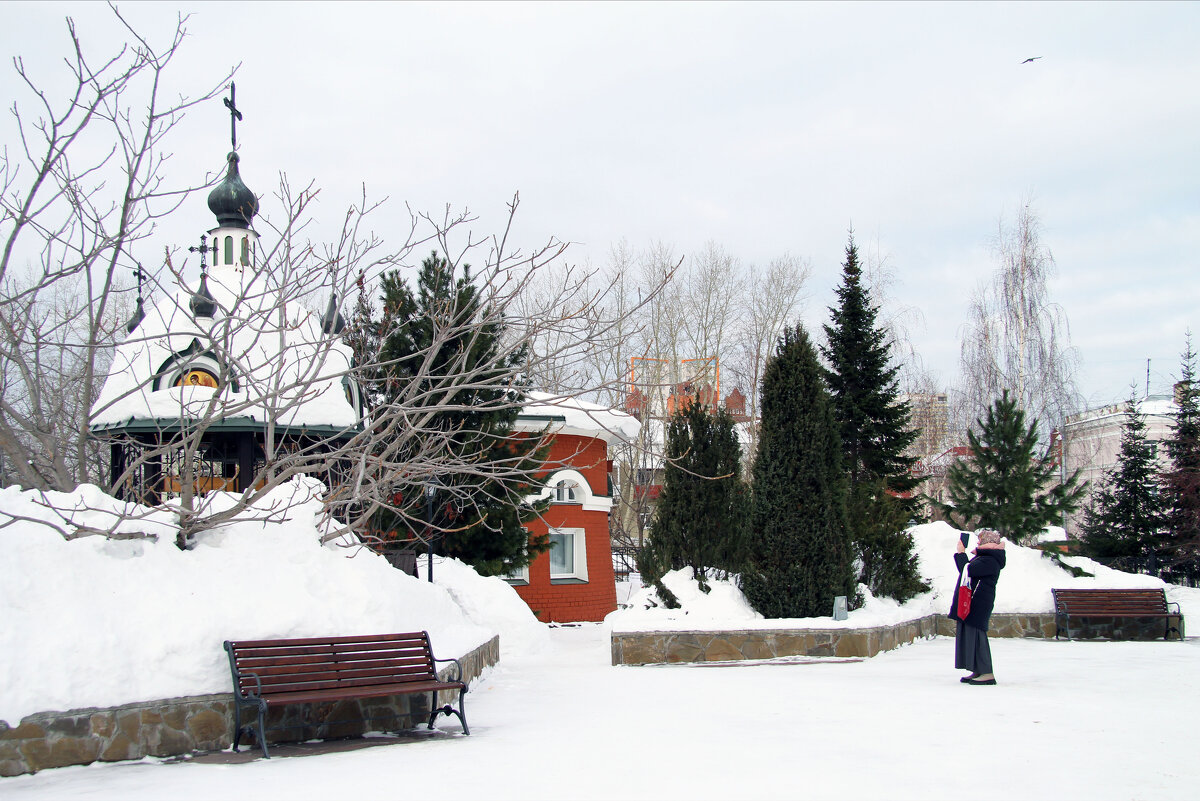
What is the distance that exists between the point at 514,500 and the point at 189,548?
27.9ft

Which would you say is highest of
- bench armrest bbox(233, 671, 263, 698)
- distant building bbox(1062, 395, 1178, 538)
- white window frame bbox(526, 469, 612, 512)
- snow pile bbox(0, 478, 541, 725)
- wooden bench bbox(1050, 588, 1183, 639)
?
distant building bbox(1062, 395, 1178, 538)

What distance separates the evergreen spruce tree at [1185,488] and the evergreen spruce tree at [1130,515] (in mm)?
354

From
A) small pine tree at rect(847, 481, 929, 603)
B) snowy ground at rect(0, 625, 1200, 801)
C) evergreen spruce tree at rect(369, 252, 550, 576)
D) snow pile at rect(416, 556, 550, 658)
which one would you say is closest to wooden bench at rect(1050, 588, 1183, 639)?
small pine tree at rect(847, 481, 929, 603)

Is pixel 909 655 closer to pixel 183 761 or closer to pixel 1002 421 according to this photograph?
pixel 1002 421

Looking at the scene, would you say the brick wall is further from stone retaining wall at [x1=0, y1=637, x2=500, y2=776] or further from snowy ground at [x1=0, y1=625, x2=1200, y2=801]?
stone retaining wall at [x1=0, y1=637, x2=500, y2=776]

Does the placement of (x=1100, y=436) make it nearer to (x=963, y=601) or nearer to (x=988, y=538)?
(x=988, y=538)

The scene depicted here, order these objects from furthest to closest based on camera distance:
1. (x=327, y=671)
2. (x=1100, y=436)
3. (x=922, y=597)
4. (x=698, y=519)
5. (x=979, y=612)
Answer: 1. (x=1100, y=436)
2. (x=922, y=597)
3. (x=698, y=519)
4. (x=979, y=612)
5. (x=327, y=671)

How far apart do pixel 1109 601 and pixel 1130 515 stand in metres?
10.8

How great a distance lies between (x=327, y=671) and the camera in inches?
273

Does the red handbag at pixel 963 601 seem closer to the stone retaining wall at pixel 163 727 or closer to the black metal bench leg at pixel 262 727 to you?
the stone retaining wall at pixel 163 727

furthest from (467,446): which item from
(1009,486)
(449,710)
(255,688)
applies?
(1009,486)

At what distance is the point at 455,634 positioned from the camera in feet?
31.8

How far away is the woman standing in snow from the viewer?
9023 mm

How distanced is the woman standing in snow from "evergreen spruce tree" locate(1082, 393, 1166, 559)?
52.8ft
